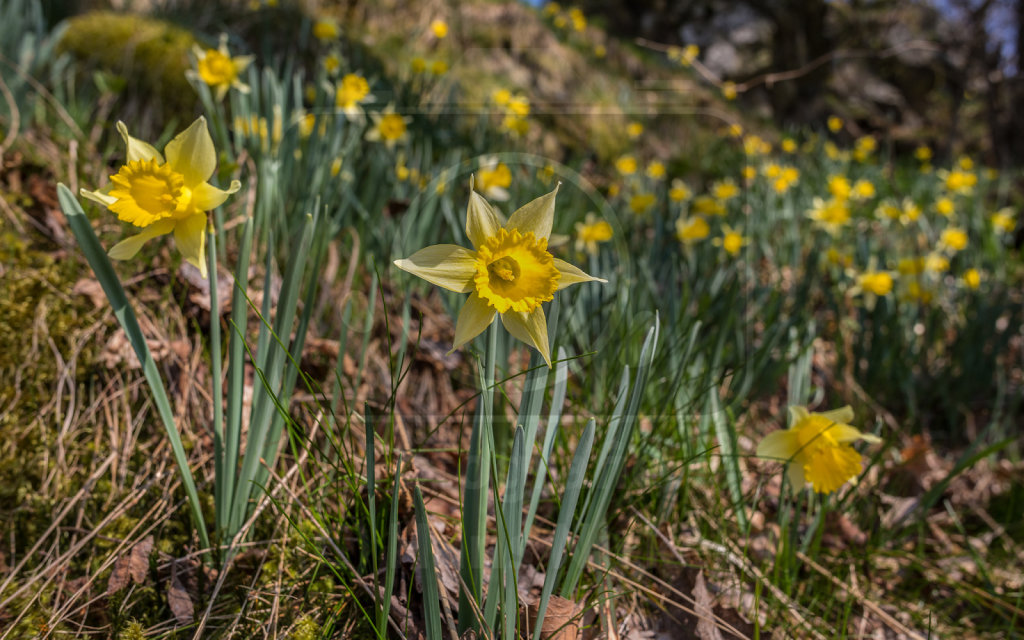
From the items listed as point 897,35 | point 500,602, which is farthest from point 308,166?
point 897,35

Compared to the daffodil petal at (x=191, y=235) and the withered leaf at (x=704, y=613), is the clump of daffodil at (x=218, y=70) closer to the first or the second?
the daffodil petal at (x=191, y=235)

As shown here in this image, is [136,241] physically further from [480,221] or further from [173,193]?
[480,221]

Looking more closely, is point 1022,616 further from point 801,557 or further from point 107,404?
point 107,404

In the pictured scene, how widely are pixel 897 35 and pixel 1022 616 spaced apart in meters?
12.8

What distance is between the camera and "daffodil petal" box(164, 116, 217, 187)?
0.93 meters

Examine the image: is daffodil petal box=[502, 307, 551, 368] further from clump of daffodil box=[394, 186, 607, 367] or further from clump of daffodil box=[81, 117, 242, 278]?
clump of daffodil box=[81, 117, 242, 278]

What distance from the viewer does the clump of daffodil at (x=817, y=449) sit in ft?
4.00

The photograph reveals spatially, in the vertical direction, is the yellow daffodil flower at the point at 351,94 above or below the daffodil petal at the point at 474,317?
above

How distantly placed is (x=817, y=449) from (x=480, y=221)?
0.88m

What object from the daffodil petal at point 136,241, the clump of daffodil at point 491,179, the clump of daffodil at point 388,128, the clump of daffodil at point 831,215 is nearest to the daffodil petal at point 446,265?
the daffodil petal at point 136,241

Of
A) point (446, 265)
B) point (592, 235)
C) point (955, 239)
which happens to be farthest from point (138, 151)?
point (955, 239)

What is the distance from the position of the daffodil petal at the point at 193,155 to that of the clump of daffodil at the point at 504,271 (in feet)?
1.30

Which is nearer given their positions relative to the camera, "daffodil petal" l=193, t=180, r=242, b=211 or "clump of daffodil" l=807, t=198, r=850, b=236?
"daffodil petal" l=193, t=180, r=242, b=211

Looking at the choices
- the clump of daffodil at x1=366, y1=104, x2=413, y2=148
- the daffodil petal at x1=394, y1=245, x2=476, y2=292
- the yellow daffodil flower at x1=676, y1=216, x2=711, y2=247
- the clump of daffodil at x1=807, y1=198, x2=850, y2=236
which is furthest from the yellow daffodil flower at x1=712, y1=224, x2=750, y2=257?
the daffodil petal at x1=394, y1=245, x2=476, y2=292
